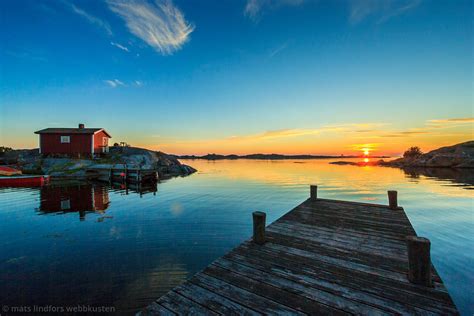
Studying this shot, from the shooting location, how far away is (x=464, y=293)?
20.9 ft

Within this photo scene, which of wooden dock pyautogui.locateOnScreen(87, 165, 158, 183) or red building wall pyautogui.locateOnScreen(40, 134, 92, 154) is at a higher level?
red building wall pyautogui.locateOnScreen(40, 134, 92, 154)

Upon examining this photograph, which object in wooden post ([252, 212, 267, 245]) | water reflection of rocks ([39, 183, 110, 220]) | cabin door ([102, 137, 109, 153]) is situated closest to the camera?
wooden post ([252, 212, 267, 245])

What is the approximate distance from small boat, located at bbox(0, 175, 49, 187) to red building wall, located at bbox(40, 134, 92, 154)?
13.7 metres

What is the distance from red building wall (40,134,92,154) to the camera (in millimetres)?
40781

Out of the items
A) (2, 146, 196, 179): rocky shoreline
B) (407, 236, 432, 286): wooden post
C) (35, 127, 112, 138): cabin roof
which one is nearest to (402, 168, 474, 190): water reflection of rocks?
(407, 236, 432, 286): wooden post

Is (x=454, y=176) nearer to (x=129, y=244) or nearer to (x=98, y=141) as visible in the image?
(x=129, y=244)

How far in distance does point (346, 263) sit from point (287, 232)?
8.54 ft

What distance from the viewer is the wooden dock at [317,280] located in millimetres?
3836

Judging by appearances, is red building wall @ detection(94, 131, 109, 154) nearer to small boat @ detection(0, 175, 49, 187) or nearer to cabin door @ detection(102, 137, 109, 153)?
cabin door @ detection(102, 137, 109, 153)

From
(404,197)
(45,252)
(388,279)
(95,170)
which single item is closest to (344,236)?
(388,279)

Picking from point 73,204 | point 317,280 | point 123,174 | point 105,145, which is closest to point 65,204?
point 73,204

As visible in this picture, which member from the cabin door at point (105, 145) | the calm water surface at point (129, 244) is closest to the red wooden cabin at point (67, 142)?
the cabin door at point (105, 145)

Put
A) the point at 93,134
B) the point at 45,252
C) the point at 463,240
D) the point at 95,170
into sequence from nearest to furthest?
the point at 45,252 → the point at 463,240 → the point at 95,170 → the point at 93,134

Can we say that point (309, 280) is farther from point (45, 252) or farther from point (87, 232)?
point (87, 232)
